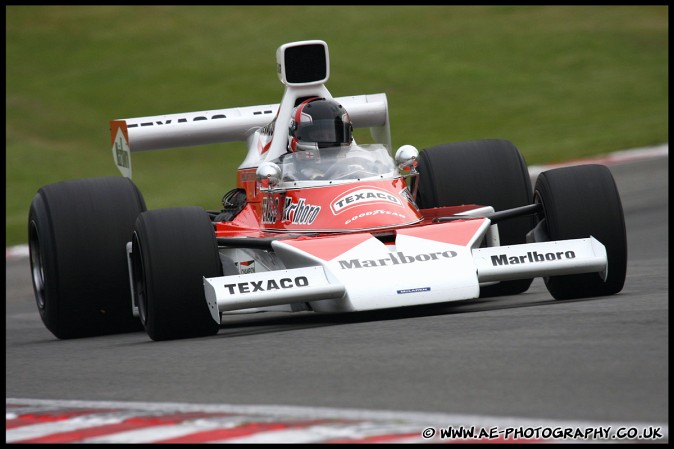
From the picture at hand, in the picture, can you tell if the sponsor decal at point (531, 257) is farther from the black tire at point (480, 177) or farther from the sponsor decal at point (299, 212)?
the black tire at point (480, 177)

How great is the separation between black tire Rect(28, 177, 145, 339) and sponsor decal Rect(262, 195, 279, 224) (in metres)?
0.95

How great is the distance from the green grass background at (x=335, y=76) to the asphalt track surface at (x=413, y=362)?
1248 centimetres

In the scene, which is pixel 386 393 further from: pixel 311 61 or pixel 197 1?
pixel 197 1

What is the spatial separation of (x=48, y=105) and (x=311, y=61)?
25410mm

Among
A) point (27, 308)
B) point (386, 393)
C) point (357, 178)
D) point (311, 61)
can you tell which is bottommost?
point (27, 308)

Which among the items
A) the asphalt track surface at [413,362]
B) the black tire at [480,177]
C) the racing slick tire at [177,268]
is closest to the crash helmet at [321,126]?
the black tire at [480,177]

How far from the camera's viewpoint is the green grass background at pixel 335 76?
28453 millimetres

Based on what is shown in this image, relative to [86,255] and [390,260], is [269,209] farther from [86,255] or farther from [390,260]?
[390,260]

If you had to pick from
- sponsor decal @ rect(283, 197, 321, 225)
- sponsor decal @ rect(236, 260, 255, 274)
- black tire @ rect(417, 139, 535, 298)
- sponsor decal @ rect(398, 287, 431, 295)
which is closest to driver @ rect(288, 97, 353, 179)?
sponsor decal @ rect(283, 197, 321, 225)

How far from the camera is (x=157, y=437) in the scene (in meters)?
5.47

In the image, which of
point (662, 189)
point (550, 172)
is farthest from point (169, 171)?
point (550, 172)

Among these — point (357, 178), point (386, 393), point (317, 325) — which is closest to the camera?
point (386, 393)

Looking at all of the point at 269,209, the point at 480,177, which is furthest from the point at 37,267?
the point at 480,177

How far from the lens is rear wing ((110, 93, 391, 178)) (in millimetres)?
11852
